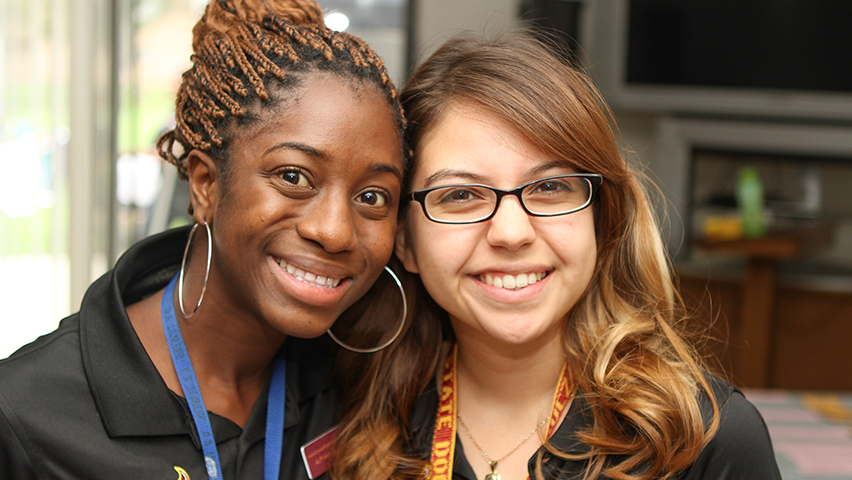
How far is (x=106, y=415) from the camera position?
4.05ft

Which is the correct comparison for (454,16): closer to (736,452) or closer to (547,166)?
(547,166)

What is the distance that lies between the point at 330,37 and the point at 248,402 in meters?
0.73

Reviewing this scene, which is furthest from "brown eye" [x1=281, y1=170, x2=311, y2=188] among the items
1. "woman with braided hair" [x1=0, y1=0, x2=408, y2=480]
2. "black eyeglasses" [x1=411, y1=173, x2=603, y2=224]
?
"black eyeglasses" [x1=411, y1=173, x2=603, y2=224]

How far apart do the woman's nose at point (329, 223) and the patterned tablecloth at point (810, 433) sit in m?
1.63

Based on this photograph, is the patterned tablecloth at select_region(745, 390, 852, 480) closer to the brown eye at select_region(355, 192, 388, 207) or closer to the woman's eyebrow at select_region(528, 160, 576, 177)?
the woman's eyebrow at select_region(528, 160, 576, 177)

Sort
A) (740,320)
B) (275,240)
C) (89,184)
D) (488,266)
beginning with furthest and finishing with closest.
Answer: (740,320), (89,184), (488,266), (275,240)

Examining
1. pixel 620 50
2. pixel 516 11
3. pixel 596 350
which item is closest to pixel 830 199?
pixel 620 50

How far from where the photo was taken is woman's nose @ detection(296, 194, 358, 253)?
48.6 inches

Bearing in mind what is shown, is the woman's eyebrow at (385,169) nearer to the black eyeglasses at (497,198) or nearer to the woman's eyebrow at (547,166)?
the black eyeglasses at (497,198)

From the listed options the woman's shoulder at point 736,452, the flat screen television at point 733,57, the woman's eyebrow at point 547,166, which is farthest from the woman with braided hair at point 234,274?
the flat screen television at point 733,57

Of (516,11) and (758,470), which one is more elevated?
(516,11)

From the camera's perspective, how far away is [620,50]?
534 centimetres

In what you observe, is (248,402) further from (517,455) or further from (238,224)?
(517,455)

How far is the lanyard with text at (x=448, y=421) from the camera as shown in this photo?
1467mm
